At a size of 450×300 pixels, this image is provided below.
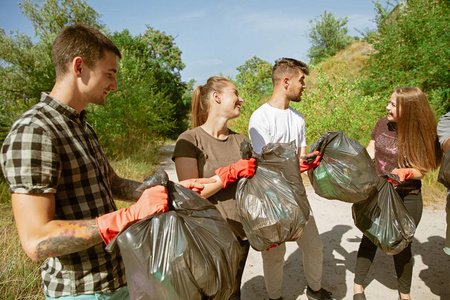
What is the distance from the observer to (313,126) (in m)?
6.34

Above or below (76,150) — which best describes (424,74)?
above

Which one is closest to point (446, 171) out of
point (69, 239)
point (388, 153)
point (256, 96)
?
point (388, 153)

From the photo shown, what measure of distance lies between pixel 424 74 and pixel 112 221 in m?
9.20

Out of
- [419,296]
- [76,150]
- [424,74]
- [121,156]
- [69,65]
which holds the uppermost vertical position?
[424,74]

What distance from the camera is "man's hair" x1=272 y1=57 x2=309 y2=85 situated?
2.48 m

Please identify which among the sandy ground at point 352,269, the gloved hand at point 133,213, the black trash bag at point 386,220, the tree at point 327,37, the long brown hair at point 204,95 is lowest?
the sandy ground at point 352,269

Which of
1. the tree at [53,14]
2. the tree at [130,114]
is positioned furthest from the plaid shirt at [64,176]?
the tree at [53,14]

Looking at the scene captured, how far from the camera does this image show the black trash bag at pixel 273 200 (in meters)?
1.52

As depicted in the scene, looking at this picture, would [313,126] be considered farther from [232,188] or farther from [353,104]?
[232,188]

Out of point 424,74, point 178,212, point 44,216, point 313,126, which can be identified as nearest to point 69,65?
point 44,216

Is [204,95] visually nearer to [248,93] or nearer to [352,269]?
[352,269]

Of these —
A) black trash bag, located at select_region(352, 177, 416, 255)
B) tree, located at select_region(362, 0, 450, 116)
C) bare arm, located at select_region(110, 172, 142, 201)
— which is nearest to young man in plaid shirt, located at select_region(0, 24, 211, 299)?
bare arm, located at select_region(110, 172, 142, 201)

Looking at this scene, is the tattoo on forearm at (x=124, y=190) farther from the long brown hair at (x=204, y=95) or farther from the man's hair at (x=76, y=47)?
the long brown hair at (x=204, y=95)

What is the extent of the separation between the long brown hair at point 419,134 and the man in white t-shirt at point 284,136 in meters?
0.85
